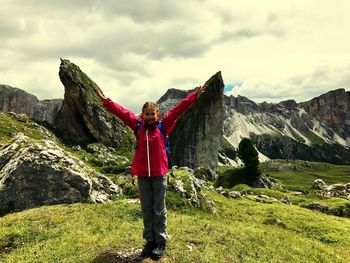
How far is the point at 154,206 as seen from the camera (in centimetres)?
1324

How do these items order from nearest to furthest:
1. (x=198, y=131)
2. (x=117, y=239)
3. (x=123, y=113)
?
(x=123, y=113) → (x=117, y=239) → (x=198, y=131)

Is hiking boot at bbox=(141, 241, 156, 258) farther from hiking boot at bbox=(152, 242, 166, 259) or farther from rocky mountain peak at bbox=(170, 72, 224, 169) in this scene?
rocky mountain peak at bbox=(170, 72, 224, 169)

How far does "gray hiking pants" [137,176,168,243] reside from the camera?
1313 cm

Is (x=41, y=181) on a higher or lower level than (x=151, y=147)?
lower

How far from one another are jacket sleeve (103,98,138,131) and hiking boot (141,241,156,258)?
430 cm

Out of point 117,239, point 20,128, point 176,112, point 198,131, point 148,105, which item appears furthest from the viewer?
point 198,131

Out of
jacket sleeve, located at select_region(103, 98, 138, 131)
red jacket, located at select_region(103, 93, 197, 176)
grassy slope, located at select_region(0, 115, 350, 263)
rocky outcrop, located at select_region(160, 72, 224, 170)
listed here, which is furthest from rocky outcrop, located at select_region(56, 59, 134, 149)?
red jacket, located at select_region(103, 93, 197, 176)

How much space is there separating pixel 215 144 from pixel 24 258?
79.5m

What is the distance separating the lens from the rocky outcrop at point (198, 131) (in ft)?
292

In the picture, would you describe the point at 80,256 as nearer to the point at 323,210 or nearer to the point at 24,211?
the point at 24,211

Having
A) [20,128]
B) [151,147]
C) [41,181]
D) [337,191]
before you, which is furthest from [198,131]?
[151,147]

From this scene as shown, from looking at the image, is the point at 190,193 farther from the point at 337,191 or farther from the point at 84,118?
the point at 84,118

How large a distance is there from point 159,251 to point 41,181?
12.3m

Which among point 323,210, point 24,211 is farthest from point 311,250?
point 323,210
